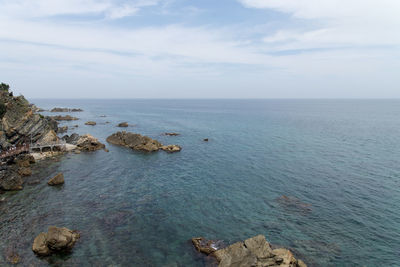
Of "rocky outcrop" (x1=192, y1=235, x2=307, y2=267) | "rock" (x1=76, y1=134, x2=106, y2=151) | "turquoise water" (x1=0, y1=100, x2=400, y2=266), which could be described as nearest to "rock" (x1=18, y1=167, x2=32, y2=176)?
"turquoise water" (x1=0, y1=100, x2=400, y2=266)

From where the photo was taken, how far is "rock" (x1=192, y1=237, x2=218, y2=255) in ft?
76.6

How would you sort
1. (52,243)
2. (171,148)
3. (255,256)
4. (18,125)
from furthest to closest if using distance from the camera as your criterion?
(171,148)
(18,125)
(52,243)
(255,256)

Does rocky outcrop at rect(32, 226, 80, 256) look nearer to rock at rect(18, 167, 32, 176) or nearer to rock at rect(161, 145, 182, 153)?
rock at rect(18, 167, 32, 176)

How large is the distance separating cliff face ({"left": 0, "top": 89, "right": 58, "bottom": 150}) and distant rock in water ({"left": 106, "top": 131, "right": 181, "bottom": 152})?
1718cm

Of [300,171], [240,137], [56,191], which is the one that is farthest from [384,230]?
[240,137]

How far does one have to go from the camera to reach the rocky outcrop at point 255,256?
64.6 ft

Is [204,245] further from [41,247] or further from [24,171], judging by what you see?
[24,171]

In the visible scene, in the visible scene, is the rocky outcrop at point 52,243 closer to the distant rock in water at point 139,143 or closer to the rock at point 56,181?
the rock at point 56,181

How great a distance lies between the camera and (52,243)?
74.6 feet

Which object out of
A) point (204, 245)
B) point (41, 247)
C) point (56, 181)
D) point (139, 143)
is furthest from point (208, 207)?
point (139, 143)

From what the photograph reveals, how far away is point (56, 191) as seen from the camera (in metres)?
36.8

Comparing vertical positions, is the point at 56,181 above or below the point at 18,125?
below

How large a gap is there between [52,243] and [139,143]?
45.8m

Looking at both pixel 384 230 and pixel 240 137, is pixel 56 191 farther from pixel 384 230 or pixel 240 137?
pixel 240 137
